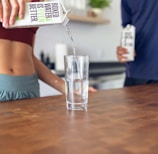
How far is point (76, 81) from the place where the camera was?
0.90 meters

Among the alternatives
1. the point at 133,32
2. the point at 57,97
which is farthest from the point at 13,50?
the point at 133,32

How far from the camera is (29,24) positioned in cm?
87

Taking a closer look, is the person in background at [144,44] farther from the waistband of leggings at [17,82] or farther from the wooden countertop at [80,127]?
the wooden countertop at [80,127]

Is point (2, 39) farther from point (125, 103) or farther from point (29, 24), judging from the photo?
point (125, 103)

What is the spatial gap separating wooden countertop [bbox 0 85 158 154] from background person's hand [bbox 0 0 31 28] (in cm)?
24

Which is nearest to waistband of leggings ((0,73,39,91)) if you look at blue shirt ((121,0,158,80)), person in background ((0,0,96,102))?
person in background ((0,0,96,102))

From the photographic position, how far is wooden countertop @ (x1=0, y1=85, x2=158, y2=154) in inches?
22.2

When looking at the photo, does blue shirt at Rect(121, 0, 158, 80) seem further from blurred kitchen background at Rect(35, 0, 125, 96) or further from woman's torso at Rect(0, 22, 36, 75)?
blurred kitchen background at Rect(35, 0, 125, 96)

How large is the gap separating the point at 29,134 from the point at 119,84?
10.3 feet

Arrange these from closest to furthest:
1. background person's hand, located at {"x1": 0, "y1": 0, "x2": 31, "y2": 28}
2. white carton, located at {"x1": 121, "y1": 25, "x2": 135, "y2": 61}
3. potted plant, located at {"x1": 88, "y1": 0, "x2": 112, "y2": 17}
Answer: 1. background person's hand, located at {"x1": 0, "y1": 0, "x2": 31, "y2": 28}
2. white carton, located at {"x1": 121, "y1": 25, "x2": 135, "y2": 61}
3. potted plant, located at {"x1": 88, "y1": 0, "x2": 112, "y2": 17}

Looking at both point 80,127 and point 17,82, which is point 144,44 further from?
point 80,127

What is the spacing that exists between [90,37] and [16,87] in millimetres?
2861

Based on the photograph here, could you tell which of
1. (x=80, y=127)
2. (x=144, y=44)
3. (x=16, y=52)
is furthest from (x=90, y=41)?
(x=80, y=127)

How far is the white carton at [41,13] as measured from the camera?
0.86 meters
